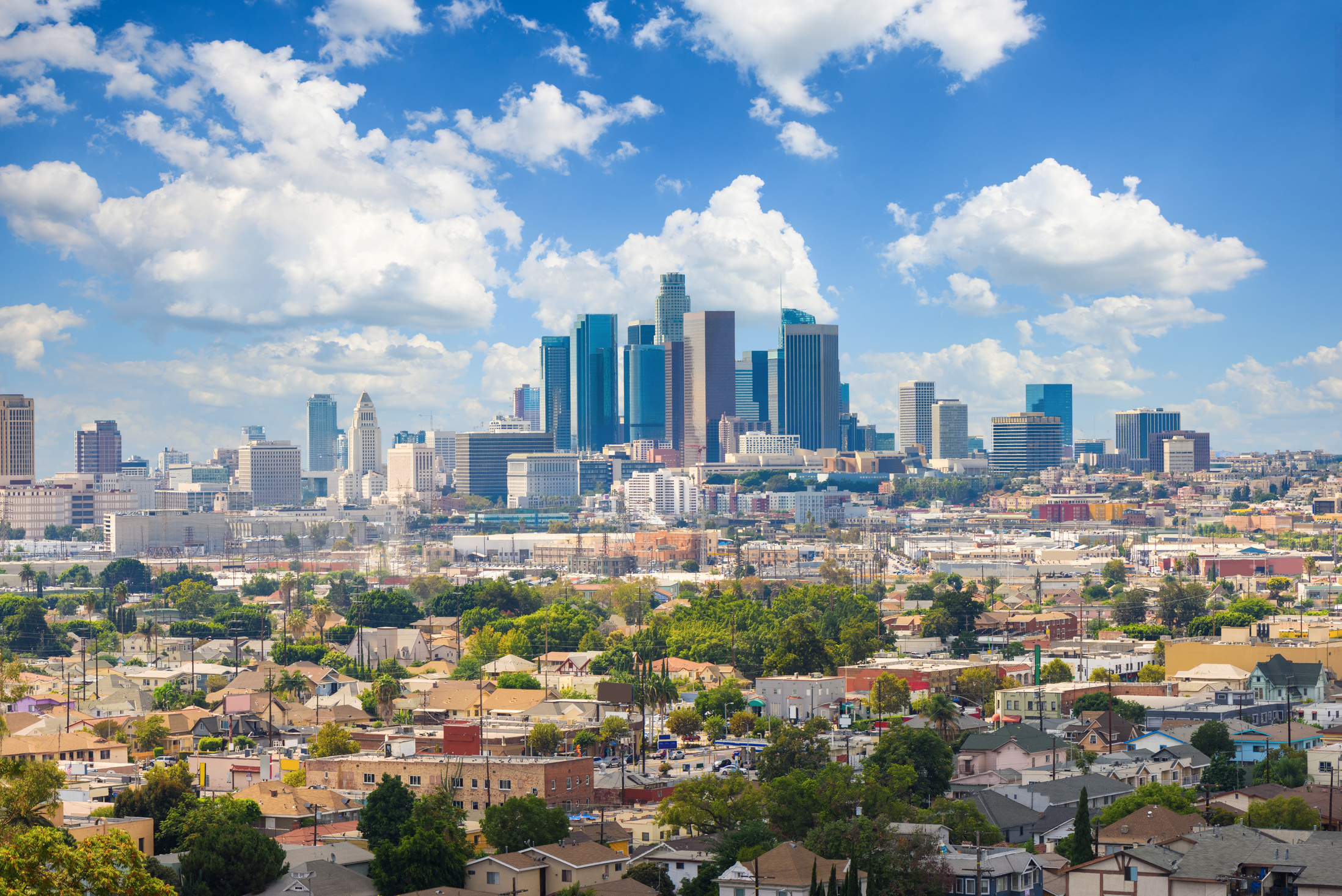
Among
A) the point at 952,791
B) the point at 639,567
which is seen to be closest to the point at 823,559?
the point at 639,567

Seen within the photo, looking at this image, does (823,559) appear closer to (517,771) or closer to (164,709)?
(164,709)

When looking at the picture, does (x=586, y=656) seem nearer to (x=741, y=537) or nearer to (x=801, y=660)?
(x=801, y=660)

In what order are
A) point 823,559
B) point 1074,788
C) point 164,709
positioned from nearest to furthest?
point 1074,788 < point 164,709 < point 823,559

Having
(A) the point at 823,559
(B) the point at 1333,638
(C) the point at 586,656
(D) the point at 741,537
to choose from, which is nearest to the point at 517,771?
(C) the point at 586,656

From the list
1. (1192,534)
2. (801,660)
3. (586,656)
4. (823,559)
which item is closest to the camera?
(801,660)

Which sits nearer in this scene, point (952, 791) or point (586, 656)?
point (952, 791)

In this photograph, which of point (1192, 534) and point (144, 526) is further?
point (144, 526)
